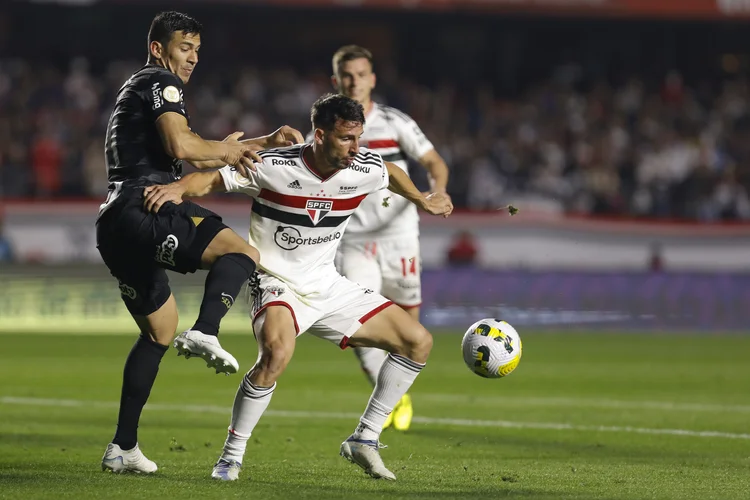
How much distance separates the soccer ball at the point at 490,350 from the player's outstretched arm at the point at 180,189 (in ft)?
5.89

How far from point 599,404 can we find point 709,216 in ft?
43.8

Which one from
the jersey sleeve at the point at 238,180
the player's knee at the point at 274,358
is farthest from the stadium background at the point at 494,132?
the player's knee at the point at 274,358

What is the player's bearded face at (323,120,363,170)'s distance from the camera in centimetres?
664

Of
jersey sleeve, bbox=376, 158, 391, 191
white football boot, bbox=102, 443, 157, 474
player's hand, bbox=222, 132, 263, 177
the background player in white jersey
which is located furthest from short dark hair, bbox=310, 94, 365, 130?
the background player in white jersey

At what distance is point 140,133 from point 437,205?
6.16 ft

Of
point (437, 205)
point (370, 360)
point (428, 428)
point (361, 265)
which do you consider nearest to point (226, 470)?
point (437, 205)

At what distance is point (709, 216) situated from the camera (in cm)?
2356

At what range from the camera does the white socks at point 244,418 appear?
254 inches

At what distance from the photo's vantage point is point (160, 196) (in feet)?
20.5

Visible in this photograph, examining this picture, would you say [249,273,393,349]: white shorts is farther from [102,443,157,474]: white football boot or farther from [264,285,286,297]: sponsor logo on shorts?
[102,443,157,474]: white football boot

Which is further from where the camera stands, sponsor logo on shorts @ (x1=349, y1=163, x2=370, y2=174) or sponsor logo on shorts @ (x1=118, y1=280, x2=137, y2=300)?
sponsor logo on shorts @ (x1=349, y1=163, x2=370, y2=174)

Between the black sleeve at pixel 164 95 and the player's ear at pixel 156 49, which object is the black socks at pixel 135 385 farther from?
the player's ear at pixel 156 49

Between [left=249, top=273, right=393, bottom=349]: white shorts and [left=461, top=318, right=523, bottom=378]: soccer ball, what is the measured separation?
2.15 ft

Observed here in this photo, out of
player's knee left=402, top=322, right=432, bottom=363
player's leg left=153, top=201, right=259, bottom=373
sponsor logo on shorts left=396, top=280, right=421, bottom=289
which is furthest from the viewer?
sponsor logo on shorts left=396, top=280, right=421, bottom=289
